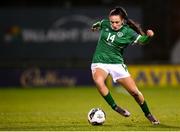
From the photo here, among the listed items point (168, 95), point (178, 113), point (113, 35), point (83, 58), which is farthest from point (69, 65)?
point (113, 35)

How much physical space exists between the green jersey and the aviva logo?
13373 millimetres

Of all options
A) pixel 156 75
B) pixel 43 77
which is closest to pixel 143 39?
pixel 43 77

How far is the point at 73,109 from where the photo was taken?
16938mm

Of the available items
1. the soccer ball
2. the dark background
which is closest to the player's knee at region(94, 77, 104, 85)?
the soccer ball

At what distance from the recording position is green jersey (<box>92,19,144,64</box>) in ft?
41.5

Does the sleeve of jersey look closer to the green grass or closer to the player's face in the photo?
the player's face

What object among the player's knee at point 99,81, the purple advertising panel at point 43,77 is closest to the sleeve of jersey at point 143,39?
the player's knee at point 99,81

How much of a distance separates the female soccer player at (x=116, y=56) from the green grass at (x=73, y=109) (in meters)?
0.57

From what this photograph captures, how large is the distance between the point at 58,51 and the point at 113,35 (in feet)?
42.0

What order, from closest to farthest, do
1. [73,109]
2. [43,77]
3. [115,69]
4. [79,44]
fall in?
1. [115,69]
2. [73,109]
3. [79,44]
4. [43,77]

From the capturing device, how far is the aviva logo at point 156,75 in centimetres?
2611

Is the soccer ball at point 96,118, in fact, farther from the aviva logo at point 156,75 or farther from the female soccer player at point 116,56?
the aviva logo at point 156,75

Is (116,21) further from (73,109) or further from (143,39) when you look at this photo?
(73,109)

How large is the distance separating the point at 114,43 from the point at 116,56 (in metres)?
0.24
